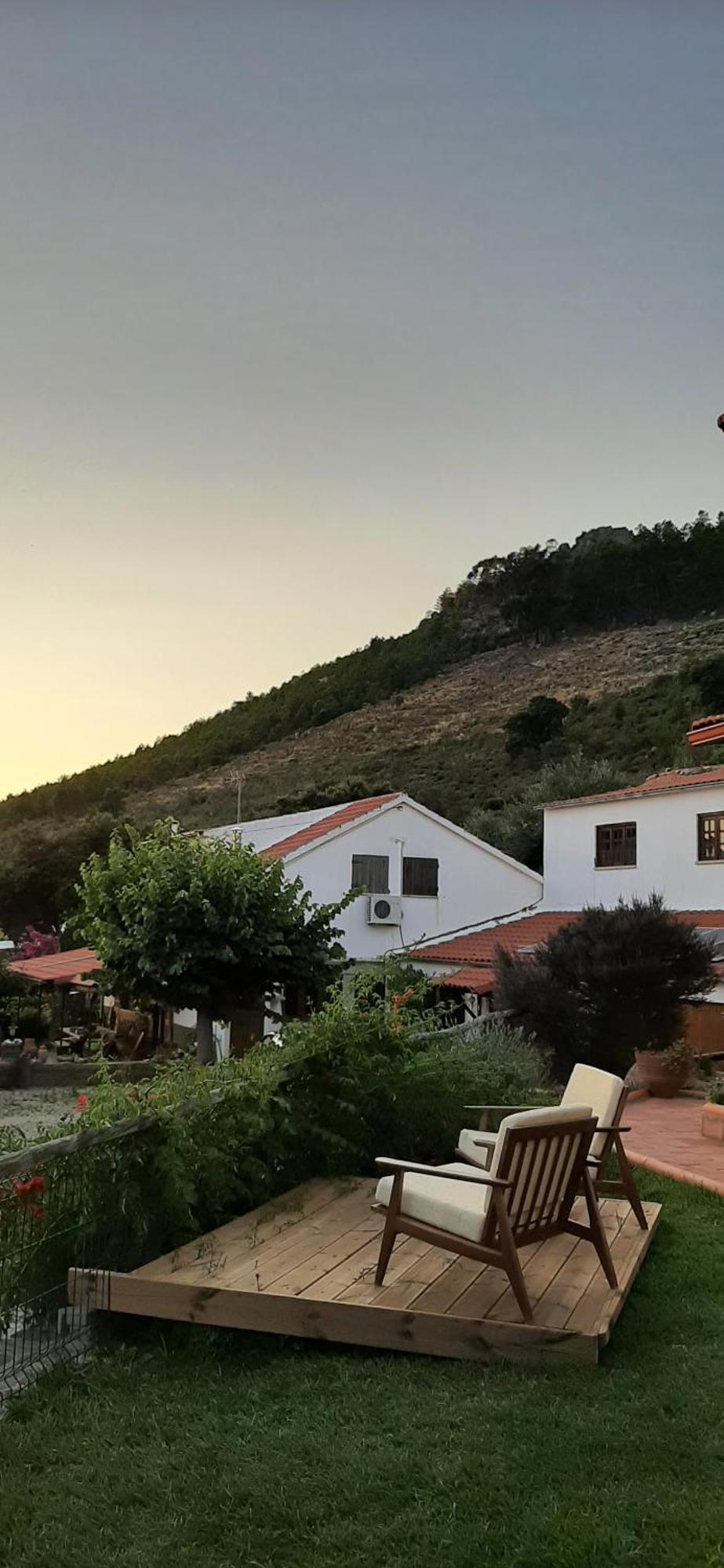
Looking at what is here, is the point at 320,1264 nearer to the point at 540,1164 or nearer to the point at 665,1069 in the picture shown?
the point at 540,1164

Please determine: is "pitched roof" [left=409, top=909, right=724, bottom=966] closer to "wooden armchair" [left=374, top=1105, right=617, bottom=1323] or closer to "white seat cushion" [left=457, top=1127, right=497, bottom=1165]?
"white seat cushion" [left=457, top=1127, right=497, bottom=1165]

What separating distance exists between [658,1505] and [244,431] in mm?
16193

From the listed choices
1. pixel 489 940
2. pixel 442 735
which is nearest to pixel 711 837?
pixel 489 940

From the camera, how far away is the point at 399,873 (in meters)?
27.1

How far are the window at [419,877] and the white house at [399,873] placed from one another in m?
0.02

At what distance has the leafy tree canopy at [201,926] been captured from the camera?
13570 millimetres

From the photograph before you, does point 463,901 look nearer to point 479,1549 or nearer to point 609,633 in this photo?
point 479,1549

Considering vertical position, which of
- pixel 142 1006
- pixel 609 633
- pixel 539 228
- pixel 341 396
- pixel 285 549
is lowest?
pixel 142 1006

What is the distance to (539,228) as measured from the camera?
581 inches

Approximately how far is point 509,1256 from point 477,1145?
1.68m

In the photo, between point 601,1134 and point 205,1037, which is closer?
point 601,1134

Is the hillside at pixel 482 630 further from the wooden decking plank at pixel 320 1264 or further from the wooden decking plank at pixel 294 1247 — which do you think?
the wooden decking plank at pixel 320 1264

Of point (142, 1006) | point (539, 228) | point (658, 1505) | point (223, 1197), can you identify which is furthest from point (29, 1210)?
→ point (539, 228)

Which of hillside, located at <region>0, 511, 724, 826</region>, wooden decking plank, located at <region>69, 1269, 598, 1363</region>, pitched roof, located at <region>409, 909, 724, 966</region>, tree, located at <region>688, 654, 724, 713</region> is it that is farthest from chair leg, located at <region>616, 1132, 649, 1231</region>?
hillside, located at <region>0, 511, 724, 826</region>
